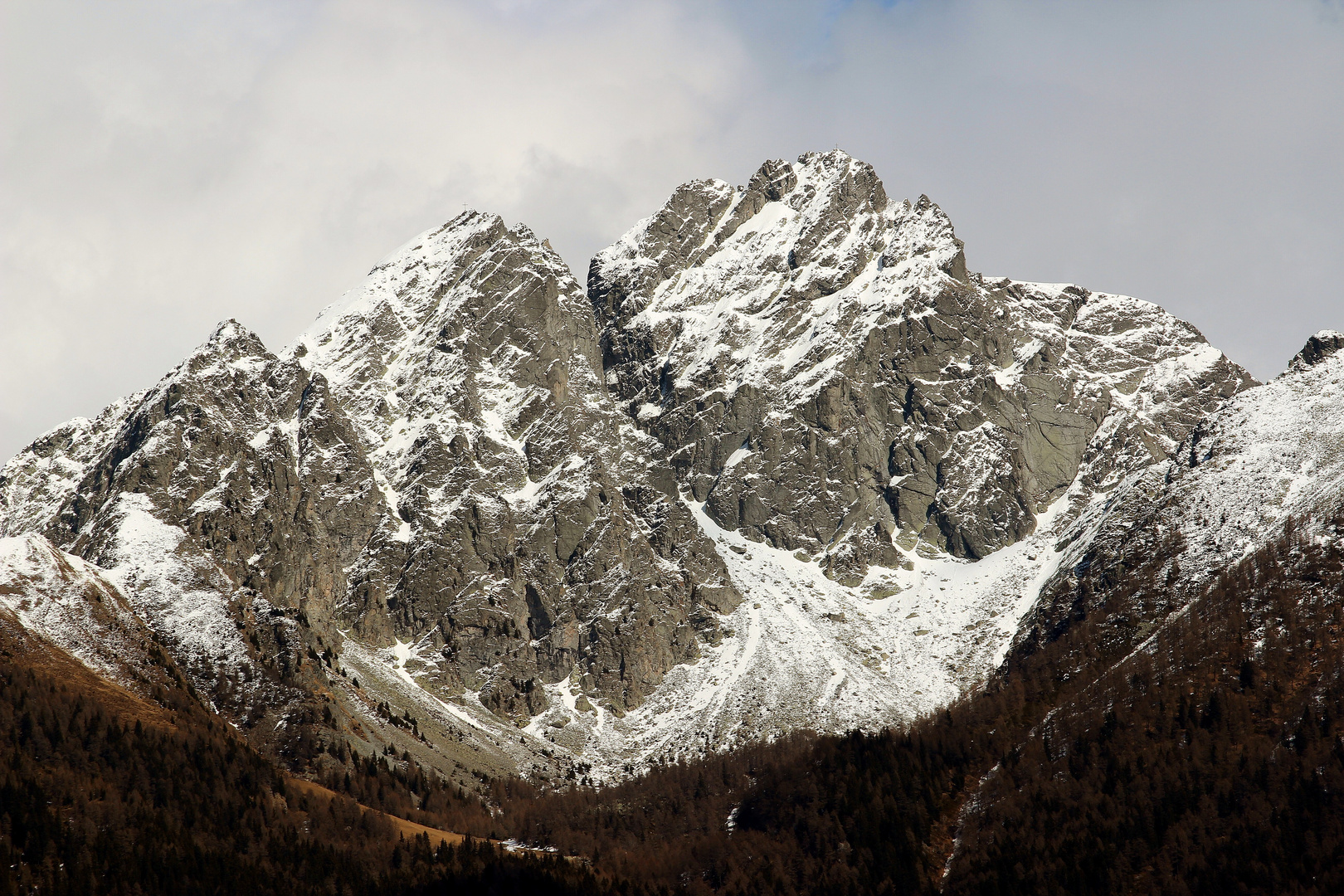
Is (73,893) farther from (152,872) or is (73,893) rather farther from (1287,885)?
(1287,885)

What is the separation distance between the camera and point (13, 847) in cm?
19725

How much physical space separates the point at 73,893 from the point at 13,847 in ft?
44.1

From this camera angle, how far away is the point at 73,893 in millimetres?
191750

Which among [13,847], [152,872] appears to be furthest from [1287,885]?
[13,847]

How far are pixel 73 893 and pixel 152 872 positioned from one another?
1144 cm

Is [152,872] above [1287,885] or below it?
below

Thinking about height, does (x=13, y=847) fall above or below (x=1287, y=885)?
below

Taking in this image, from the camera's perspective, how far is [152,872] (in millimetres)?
199500

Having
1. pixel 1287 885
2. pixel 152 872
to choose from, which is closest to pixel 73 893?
pixel 152 872

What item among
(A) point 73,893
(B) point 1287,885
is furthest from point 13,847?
(B) point 1287,885

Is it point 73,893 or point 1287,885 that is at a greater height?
point 1287,885

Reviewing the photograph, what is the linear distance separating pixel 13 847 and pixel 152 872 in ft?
66.5

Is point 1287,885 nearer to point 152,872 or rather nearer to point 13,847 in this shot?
point 152,872
